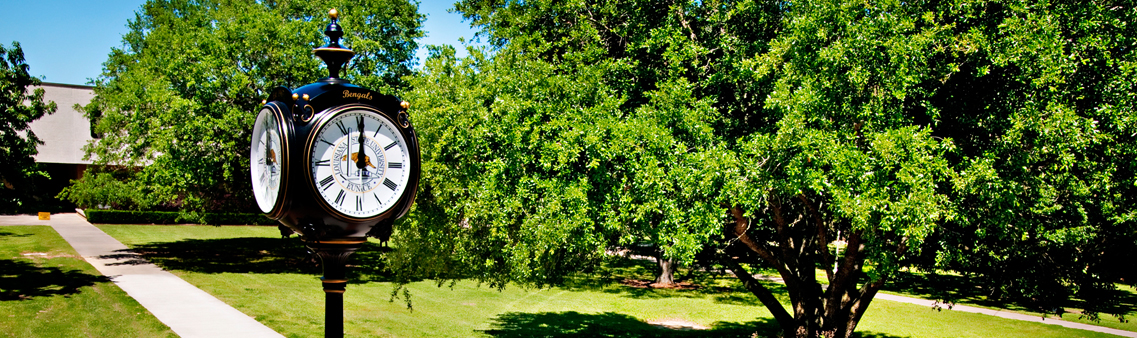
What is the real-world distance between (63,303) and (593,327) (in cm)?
1040

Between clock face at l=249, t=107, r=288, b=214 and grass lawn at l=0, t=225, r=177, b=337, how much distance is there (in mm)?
9253

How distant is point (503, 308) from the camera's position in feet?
56.2

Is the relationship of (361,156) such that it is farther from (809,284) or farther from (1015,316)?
(1015,316)

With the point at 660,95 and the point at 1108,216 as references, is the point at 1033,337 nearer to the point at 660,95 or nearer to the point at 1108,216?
the point at 1108,216

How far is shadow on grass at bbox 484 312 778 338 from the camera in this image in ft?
46.7

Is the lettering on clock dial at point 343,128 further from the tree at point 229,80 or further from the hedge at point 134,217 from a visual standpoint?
the hedge at point 134,217

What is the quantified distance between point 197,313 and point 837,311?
11.3 meters

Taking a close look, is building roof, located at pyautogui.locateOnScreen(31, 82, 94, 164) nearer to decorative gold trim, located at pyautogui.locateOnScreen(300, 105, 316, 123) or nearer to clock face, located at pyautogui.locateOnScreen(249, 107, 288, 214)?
clock face, located at pyautogui.locateOnScreen(249, 107, 288, 214)

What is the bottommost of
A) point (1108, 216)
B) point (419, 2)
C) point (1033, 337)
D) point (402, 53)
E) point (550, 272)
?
point (1033, 337)

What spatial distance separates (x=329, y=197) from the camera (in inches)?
133

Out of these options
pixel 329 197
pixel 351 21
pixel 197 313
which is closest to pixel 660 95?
pixel 329 197

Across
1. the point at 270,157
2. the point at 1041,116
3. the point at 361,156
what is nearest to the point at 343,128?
the point at 361,156

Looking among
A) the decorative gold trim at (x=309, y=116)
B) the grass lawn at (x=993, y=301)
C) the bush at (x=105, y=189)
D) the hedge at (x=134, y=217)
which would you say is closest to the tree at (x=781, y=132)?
the decorative gold trim at (x=309, y=116)

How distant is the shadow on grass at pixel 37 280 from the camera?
1521 cm
